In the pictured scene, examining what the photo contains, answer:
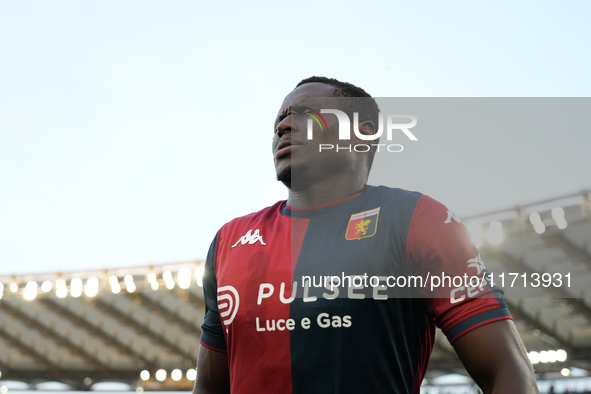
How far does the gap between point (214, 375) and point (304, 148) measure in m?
0.82

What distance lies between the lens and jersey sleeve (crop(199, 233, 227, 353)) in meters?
1.69

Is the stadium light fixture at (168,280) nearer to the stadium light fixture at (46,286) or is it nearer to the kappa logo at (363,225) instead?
the stadium light fixture at (46,286)

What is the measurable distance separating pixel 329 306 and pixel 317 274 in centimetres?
12

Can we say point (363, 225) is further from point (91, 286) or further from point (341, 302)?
point (91, 286)

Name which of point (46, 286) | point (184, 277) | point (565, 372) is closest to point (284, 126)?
point (184, 277)

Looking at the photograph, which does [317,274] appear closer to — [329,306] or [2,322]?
[329,306]

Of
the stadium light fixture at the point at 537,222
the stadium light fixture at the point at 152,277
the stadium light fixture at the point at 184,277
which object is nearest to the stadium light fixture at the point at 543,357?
the stadium light fixture at the point at 537,222

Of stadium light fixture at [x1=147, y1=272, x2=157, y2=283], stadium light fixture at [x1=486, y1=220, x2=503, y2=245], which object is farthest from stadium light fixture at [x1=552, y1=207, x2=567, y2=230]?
stadium light fixture at [x1=147, y1=272, x2=157, y2=283]

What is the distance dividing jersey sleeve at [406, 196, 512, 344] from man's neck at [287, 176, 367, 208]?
0.34 metres

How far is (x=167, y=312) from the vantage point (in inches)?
727

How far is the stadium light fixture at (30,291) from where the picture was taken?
17.2 m

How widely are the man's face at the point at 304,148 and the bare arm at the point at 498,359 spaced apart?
2.48 ft

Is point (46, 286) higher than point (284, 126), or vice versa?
point (284, 126)

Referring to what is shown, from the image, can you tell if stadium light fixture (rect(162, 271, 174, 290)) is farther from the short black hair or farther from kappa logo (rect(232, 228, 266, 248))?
kappa logo (rect(232, 228, 266, 248))
